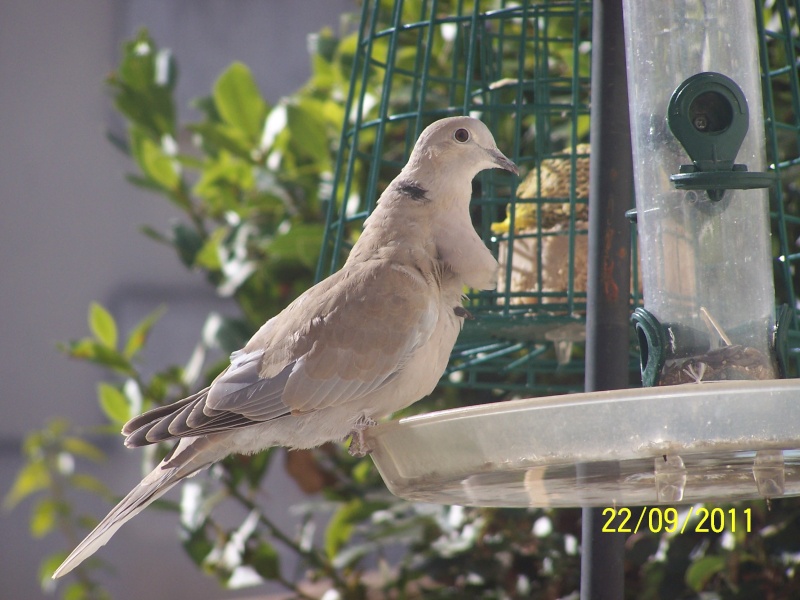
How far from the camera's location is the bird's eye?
7.15 ft

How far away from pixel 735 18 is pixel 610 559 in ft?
2.87

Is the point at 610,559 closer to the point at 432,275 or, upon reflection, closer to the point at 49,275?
the point at 432,275

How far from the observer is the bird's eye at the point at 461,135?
218cm

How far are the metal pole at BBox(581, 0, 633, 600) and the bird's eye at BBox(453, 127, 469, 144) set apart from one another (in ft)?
1.35

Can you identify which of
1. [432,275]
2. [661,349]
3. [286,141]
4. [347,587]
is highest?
[286,141]

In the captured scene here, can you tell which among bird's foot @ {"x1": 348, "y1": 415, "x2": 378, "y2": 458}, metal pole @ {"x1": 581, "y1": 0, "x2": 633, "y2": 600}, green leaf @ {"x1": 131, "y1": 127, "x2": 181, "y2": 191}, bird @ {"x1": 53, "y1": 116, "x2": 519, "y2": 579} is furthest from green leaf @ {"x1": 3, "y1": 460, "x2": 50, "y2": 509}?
metal pole @ {"x1": 581, "y1": 0, "x2": 633, "y2": 600}

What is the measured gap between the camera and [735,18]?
175cm

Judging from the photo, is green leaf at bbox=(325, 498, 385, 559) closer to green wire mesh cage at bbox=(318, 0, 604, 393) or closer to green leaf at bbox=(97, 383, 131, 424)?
green wire mesh cage at bbox=(318, 0, 604, 393)

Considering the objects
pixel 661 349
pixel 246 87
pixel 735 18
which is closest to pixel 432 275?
pixel 661 349

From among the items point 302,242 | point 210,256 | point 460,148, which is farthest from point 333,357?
point 210,256

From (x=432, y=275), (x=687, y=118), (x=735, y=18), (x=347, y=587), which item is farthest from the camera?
(x=347, y=587)

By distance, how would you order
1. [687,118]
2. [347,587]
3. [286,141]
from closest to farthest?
[687,118] < [347,587] < [286,141]

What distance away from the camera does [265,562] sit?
317cm

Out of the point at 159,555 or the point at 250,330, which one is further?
the point at 159,555
